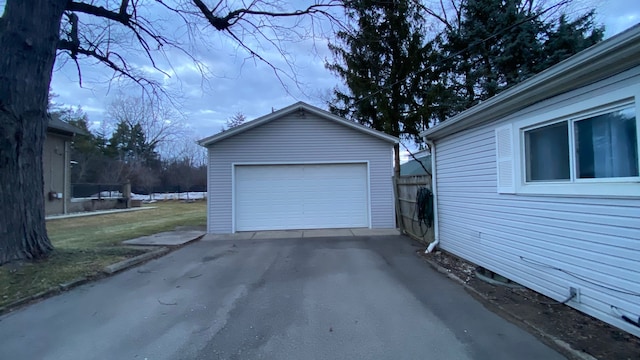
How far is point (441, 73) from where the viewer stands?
46.9 ft

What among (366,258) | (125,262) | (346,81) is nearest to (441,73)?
(346,81)

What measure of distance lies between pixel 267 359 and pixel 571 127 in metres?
4.21

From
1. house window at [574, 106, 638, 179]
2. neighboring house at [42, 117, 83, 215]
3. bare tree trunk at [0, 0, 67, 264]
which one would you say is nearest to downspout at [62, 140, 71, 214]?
neighboring house at [42, 117, 83, 215]

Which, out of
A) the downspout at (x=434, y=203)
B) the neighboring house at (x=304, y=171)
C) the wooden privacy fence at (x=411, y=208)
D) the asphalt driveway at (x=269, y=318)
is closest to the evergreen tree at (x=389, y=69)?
the neighboring house at (x=304, y=171)

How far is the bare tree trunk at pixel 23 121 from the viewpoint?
5578 millimetres

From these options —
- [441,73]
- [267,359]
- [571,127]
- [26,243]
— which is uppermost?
[441,73]

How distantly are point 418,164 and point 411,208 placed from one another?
30.2ft

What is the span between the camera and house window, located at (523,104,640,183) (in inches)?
128

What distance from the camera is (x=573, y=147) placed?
3.86 meters

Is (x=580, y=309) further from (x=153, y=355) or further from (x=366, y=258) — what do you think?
(x=153, y=355)

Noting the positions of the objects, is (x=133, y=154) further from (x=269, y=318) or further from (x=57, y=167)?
(x=269, y=318)

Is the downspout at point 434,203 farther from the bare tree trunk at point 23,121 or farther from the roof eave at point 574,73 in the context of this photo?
the bare tree trunk at point 23,121

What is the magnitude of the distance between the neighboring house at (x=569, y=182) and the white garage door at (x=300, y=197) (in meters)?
5.48

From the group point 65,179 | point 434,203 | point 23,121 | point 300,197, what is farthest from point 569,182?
point 65,179
